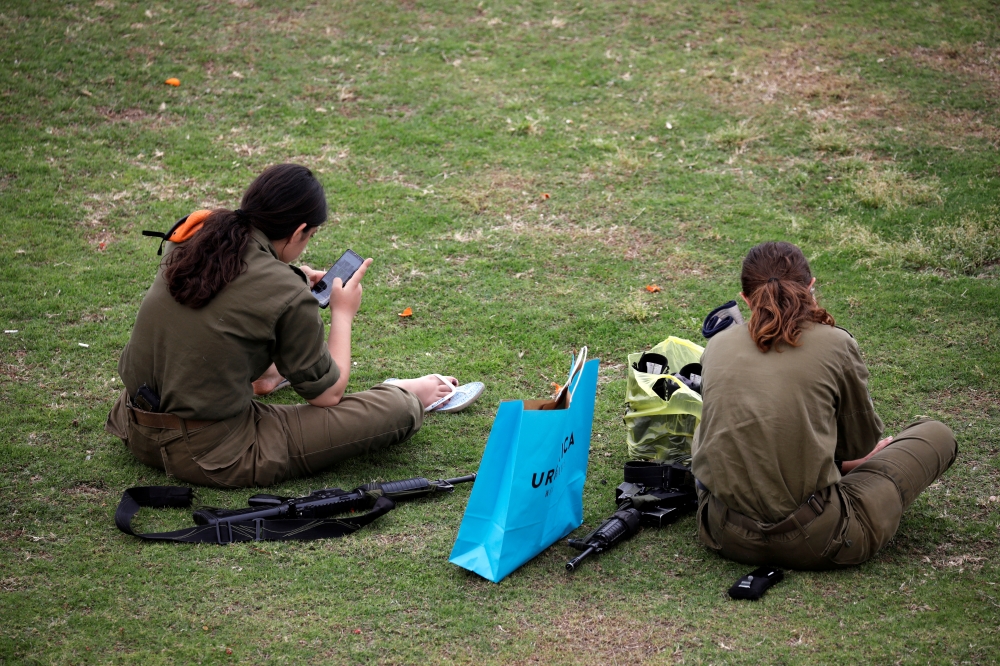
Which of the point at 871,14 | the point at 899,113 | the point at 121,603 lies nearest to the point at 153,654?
the point at 121,603

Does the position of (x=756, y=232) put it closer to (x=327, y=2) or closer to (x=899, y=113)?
(x=899, y=113)

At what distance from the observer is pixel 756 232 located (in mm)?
7266

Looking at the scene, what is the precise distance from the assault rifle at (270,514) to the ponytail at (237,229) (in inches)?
35.8

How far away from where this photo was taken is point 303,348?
4.18 meters

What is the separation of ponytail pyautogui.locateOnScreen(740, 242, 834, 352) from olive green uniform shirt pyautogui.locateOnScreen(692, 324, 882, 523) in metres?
0.05

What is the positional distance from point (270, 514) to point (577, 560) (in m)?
1.35

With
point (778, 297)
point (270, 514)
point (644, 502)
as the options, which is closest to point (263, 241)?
point (270, 514)

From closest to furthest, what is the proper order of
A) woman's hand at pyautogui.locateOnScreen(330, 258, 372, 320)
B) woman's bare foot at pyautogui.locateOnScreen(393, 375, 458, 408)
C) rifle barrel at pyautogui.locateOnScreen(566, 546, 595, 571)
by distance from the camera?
rifle barrel at pyautogui.locateOnScreen(566, 546, 595, 571) < woman's hand at pyautogui.locateOnScreen(330, 258, 372, 320) < woman's bare foot at pyautogui.locateOnScreen(393, 375, 458, 408)

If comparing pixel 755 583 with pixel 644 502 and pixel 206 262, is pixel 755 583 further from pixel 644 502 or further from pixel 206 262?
pixel 206 262

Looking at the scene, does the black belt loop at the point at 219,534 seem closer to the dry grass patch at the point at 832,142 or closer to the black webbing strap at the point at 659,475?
the black webbing strap at the point at 659,475

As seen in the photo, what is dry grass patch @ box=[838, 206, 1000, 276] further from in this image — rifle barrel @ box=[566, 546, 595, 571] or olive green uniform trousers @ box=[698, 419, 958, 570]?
rifle barrel @ box=[566, 546, 595, 571]

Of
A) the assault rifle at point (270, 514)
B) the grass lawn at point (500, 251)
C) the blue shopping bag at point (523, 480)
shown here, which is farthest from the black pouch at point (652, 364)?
the assault rifle at point (270, 514)

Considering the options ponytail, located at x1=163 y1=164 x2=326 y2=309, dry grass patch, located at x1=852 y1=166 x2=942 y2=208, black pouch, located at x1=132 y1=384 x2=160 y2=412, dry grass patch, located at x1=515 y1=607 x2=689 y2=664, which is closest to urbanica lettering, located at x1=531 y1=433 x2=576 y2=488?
dry grass patch, located at x1=515 y1=607 x2=689 y2=664

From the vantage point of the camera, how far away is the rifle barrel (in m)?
3.76
